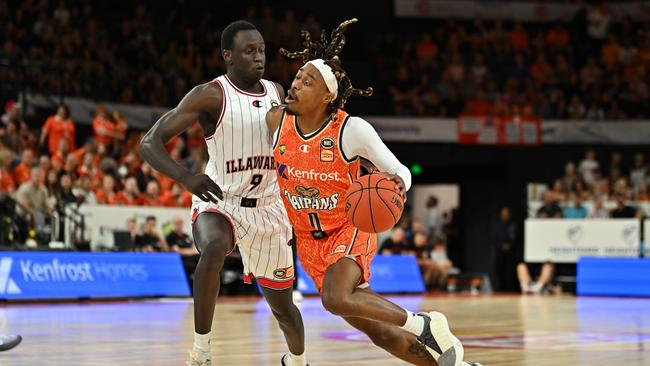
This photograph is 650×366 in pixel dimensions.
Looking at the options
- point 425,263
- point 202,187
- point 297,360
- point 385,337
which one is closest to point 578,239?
point 425,263

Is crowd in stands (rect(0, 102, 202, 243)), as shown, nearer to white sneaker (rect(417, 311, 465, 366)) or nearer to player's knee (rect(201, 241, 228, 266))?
player's knee (rect(201, 241, 228, 266))

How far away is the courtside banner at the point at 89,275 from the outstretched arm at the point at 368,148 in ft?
32.6

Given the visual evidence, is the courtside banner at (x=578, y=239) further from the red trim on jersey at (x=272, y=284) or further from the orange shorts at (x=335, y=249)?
the orange shorts at (x=335, y=249)

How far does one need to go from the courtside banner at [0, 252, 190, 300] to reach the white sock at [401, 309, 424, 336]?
10158 millimetres

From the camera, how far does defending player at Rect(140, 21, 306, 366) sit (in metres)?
6.51

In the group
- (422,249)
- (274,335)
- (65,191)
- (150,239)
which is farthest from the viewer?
(422,249)

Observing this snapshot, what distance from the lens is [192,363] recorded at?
649cm

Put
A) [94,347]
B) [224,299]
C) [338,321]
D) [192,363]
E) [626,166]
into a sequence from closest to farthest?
[192,363] < [94,347] < [338,321] < [224,299] < [626,166]

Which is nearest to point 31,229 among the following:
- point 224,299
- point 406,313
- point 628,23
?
point 224,299

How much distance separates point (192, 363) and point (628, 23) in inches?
1030

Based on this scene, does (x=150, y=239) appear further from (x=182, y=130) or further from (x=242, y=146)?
(x=182, y=130)

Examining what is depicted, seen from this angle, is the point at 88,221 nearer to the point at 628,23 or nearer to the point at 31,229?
the point at 31,229

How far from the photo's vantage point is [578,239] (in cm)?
2217

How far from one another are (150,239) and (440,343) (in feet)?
41.0
